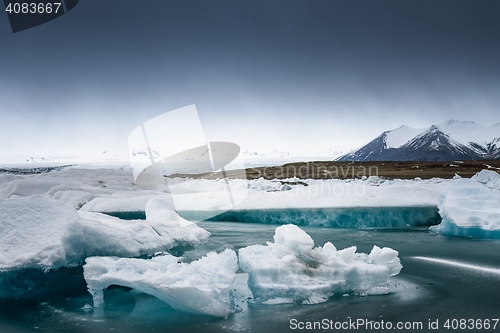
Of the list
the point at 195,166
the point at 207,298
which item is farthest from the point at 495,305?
the point at 195,166

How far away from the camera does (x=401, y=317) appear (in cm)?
411

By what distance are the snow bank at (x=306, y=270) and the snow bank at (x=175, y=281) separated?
1.35ft

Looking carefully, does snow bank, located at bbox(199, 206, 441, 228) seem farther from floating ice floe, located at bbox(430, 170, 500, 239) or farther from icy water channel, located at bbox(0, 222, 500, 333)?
icy water channel, located at bbox(0, 222, 500, 333)

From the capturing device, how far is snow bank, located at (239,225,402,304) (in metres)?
4.64

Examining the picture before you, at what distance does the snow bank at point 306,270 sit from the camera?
4641 millimetres

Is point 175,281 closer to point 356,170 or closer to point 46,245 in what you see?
point 46,245

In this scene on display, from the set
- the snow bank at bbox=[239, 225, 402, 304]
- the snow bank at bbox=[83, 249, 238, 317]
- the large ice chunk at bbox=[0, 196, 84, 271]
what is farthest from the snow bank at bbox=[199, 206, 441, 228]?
the large ice chunk at bbox=[0, 196, 84, 271]

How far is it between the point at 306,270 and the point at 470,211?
7135mm

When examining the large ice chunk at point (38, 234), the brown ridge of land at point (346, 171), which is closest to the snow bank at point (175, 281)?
the large ice chunk at point (38, 234)

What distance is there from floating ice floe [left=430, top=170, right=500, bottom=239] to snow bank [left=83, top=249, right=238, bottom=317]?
25.2ft

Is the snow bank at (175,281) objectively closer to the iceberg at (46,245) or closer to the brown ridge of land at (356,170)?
the iceberg at (46,245)

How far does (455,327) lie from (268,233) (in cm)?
730

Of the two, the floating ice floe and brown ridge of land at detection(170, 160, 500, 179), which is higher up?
brown ridge of land at detection(170, 160, 500, 179)

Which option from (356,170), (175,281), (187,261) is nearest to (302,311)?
(175,281)
